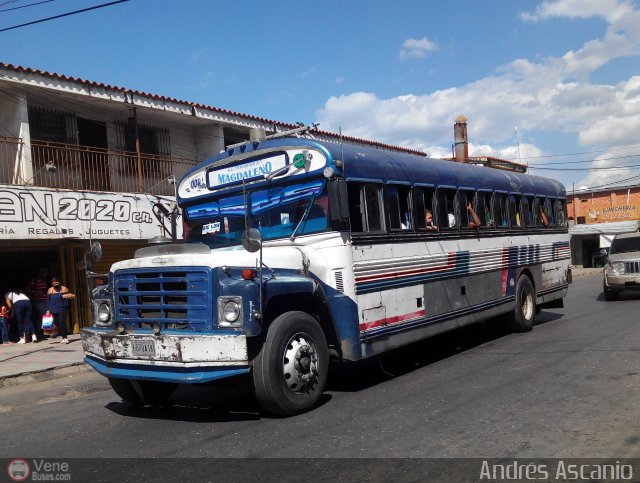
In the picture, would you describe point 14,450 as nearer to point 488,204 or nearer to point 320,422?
point 320,422

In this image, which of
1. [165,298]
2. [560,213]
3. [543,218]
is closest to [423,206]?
[165,298]

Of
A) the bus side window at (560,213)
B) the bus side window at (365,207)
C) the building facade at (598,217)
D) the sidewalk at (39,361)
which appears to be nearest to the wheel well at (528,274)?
the bus side window at (560,213)

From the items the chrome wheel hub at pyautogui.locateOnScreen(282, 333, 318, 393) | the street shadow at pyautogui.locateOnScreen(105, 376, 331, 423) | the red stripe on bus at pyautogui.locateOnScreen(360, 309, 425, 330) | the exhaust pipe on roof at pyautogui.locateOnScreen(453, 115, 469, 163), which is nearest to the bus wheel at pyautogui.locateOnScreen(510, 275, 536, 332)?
the red stripe on bus at pyautogui.locateOnScreen(360, 309, 425, 330)

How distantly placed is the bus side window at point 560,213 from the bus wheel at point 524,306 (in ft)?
7.40

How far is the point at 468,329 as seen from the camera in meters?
11.8

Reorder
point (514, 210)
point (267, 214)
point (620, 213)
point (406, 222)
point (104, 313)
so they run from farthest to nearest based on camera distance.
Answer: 1. point (620, 213)
2. point (514, 210)
3. point (406, 222)
4. point (267, 214)
5. point (104, 313)

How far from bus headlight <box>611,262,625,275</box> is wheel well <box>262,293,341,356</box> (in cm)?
1197

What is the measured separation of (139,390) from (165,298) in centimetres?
147

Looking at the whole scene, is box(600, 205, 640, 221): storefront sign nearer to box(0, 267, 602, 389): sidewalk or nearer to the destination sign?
box(0, 267, 602, 389): sidewalk

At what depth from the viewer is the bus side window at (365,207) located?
265 inches

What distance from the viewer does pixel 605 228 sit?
38.1m

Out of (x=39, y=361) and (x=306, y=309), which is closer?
(x=306, y=309)

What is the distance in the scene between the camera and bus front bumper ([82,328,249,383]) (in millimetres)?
5262

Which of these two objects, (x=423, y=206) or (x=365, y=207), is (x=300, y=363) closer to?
(x=365, y=207)
